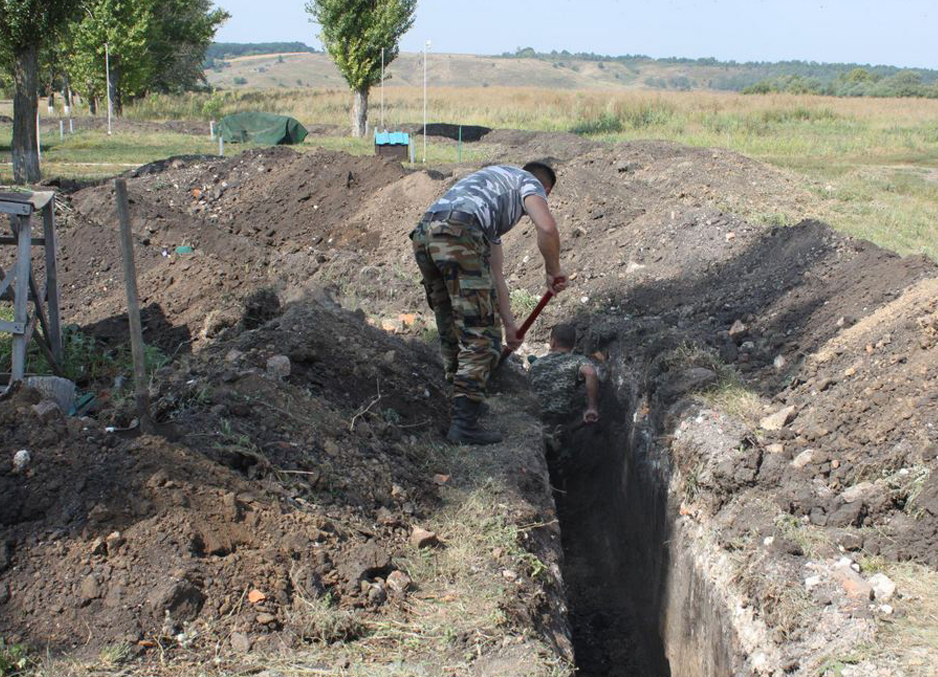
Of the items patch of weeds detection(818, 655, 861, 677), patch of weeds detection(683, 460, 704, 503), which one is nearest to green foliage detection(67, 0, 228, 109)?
patch of weeds detection(683, 460, 704, 503)

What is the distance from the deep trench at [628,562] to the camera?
16.9 ft

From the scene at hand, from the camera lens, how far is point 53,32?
17.6 meters

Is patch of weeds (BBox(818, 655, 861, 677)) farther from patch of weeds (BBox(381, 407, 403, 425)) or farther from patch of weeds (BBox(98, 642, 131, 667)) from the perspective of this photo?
patch of weeds (BBox(381, 407, 403, 425))

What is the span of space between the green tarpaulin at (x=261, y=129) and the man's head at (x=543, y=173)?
23.3 metres

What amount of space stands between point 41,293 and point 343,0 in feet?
74.4

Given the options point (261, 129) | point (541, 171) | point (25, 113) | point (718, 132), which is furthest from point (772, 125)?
point (541, 171)

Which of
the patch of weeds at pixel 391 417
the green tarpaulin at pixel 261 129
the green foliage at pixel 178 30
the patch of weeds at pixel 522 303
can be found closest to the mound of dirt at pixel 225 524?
the patch of weeds at pixel 391 417

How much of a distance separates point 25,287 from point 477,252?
290cm

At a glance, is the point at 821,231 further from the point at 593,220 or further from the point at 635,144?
the point at 635,144

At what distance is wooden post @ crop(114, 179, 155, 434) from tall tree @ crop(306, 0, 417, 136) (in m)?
25.3

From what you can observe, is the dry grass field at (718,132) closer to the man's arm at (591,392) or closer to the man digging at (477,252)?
the man's arm at (591,392)

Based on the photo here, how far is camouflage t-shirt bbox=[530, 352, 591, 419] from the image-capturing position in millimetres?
7387

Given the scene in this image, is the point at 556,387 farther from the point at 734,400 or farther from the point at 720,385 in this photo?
the point at 734,400

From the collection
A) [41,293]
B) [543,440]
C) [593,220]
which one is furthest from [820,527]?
[593,220]
